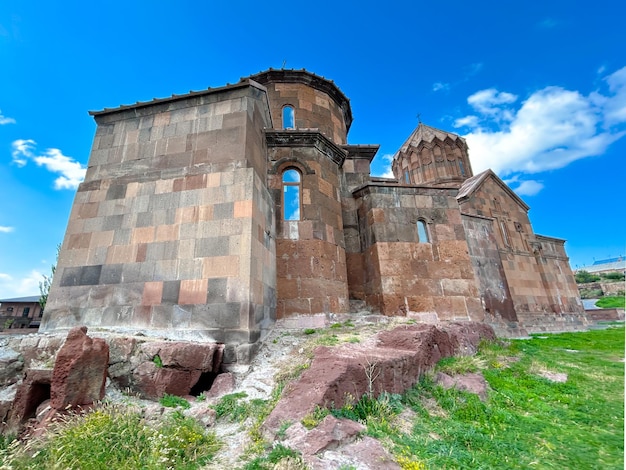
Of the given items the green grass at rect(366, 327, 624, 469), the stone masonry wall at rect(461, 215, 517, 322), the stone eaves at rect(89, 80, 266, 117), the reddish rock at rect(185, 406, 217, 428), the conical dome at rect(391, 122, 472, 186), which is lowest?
the green grass at rect(366, 327, 624, 469)

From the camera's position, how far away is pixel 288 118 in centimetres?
1025

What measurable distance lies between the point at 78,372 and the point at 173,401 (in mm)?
1173

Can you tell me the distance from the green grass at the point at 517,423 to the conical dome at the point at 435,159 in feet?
53.3

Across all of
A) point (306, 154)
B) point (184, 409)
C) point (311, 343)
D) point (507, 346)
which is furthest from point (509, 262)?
point (184, 409)

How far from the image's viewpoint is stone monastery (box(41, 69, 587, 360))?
5.42 m

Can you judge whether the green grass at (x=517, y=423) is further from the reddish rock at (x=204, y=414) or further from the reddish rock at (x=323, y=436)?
the reddish rock at (x=204, y=414)

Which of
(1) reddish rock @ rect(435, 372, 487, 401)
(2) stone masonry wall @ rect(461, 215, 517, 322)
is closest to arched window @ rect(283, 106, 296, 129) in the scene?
(2) stone masonry wall @ rect(461, 215, 517, 322)

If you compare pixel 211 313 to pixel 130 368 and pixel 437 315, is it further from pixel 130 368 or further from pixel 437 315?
pixel 437 315

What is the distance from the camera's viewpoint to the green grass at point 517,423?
2.68 meters

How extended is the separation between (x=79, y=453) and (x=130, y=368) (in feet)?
5.92

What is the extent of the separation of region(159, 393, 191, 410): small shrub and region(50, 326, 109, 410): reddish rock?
721mm

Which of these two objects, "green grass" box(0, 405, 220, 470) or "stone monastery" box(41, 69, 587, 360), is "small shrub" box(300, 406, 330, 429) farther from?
"stone monastery" box(41, 69, 587, 360)

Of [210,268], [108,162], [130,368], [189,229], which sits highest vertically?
[108,162]

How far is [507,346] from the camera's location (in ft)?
23.9
